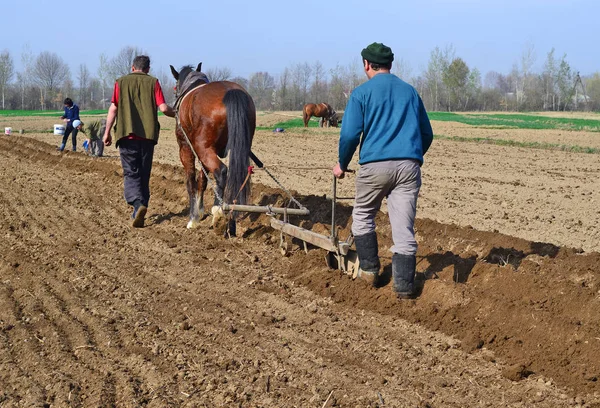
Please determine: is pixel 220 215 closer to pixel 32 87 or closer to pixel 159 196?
pixel 159 196

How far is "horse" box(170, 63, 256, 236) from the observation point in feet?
27.1

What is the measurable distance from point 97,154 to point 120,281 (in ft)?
41.9

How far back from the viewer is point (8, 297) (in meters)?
5.94

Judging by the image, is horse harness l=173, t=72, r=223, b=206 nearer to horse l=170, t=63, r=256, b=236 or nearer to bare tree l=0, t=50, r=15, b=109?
horse l=170, t=63, r=256, b=236

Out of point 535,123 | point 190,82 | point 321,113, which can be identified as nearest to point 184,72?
point 190,82

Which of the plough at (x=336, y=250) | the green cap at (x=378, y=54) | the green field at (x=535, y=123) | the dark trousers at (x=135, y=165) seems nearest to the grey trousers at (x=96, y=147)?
the dark trousers at (x=135, y=165)

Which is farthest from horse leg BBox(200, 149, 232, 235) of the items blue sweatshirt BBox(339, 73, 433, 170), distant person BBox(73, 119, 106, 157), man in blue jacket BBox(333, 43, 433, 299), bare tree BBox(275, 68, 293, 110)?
bare tree BBox(275, 68, 293, 110)

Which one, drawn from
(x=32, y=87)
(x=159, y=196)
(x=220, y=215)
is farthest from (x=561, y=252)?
(x=32, y=87)

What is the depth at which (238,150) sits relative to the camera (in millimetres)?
8242

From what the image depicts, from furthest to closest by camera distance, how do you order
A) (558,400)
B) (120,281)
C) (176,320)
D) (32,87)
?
1. (32,87)
2. (120,281)
3. (176,320)
4. (558,400)

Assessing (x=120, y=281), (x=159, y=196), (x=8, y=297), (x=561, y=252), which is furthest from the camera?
(x=159, y=196)

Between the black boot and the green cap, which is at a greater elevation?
the green cap

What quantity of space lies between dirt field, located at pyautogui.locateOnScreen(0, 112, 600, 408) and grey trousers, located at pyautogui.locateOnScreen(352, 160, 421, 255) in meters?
0.49

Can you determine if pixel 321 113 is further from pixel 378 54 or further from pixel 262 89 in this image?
pixel 262 89
